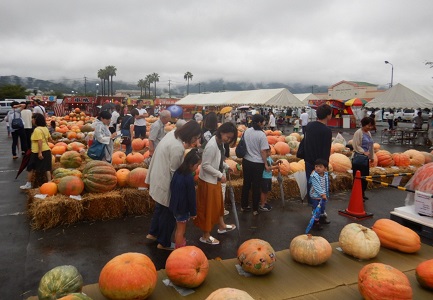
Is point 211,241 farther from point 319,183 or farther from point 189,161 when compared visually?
point 319,183

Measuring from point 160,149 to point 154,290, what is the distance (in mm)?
1882

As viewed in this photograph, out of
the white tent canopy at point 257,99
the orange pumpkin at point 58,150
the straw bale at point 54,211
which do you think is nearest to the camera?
the straw bale at point 54,211

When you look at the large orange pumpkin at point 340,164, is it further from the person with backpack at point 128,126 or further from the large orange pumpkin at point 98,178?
the person with backpack at point 128,126

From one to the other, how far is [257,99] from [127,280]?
62.6 feet

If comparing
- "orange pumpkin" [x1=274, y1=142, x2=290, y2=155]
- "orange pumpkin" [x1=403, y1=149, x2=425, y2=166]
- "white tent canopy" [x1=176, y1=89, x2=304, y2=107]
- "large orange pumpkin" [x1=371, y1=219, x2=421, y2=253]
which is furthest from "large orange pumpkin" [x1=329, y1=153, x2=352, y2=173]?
"white tent canopy" [x1=176, y1=89, x2=304, y2=107]

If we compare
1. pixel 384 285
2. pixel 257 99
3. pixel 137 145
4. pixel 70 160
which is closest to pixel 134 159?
pixel 70 160

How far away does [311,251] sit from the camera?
3.46 m

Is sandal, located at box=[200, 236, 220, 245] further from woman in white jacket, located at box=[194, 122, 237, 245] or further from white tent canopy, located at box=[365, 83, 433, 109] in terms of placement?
white tent canopy, located at box=[365, 83, 433, 109]

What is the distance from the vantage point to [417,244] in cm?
375

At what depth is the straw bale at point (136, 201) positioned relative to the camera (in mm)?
6121

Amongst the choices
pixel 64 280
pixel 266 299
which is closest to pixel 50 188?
pixel 64 280

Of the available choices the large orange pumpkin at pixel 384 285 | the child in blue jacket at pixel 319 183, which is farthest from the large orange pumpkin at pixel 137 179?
the large orange pumpkin at pixel 384 285

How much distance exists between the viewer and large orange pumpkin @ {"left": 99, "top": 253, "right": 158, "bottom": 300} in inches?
106

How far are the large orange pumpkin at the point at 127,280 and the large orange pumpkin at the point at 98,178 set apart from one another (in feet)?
11.6
